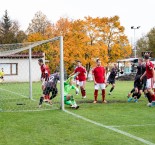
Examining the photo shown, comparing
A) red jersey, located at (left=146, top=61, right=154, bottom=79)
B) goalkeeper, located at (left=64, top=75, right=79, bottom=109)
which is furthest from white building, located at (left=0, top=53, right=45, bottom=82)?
red jersey, located at (left=146, top=61, right=154, bottom=79)

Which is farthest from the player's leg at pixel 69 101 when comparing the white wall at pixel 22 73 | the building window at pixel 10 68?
the building window at pixel 10 68

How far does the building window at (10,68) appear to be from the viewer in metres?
40.3

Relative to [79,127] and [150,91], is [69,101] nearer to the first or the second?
[150,91]

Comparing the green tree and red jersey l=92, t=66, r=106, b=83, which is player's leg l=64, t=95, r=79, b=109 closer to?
red jersey l=92, t=66, r=106, b=83

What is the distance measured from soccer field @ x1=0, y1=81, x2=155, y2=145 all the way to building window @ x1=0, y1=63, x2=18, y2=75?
1117 inches

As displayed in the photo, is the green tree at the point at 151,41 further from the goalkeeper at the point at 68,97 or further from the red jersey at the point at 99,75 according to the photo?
the goalkeeper at the point at 68,97

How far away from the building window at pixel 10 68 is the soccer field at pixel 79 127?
2837 centimetres

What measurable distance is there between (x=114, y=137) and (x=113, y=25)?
44532mm

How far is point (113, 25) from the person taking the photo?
51531mm

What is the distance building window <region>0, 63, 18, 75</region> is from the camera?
40269mm

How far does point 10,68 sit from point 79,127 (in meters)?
33.3

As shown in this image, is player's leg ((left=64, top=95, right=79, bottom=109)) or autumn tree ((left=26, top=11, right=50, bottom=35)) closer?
player's leg ((left=64, top=95, right=79, bottom=109))

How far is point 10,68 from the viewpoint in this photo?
136 ft

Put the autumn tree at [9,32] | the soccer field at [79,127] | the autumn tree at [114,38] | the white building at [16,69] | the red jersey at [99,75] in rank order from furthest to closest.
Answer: the autumn tree at [9,32]
the autumn tree at [114,38]
the white building at [16,69]
the red jersey at [99,75]
the soccer field at [79,127]
